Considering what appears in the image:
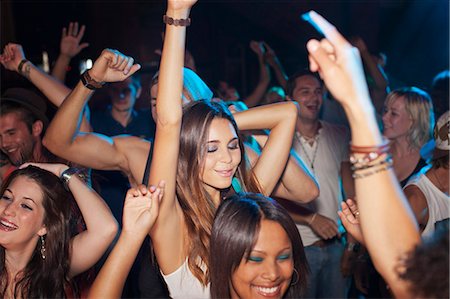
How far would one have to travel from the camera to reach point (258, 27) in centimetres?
736

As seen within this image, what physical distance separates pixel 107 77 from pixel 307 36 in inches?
196

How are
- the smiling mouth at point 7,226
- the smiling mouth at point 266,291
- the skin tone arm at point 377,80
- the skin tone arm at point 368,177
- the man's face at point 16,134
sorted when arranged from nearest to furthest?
the skin tone arm at point 368,177
the smiling mouth at point 266,291
the smiling mouth at point 7,226
the man's face at point 16,134
the skin tone arm at point 377,80

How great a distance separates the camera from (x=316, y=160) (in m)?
3.77

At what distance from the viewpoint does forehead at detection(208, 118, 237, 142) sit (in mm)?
2197

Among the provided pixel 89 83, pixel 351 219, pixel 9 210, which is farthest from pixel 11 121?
pixel 351 219

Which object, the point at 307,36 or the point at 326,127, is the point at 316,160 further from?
the point at 307,36

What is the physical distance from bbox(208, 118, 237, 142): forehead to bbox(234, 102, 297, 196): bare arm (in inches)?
10.3

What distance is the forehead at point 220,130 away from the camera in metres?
2.20

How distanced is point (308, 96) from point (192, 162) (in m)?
1.90

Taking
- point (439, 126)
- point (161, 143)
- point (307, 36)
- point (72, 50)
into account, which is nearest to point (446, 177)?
point (439, 126)

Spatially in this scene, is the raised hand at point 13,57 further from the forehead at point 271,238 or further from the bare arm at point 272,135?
the forehead at point 271,238

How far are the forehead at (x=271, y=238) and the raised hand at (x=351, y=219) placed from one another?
20 centimetres

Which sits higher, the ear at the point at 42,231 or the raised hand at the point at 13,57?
the raised hand at the point at 13,57

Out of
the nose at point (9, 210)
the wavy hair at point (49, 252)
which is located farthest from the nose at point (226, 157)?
the nose at point (9, 210)
